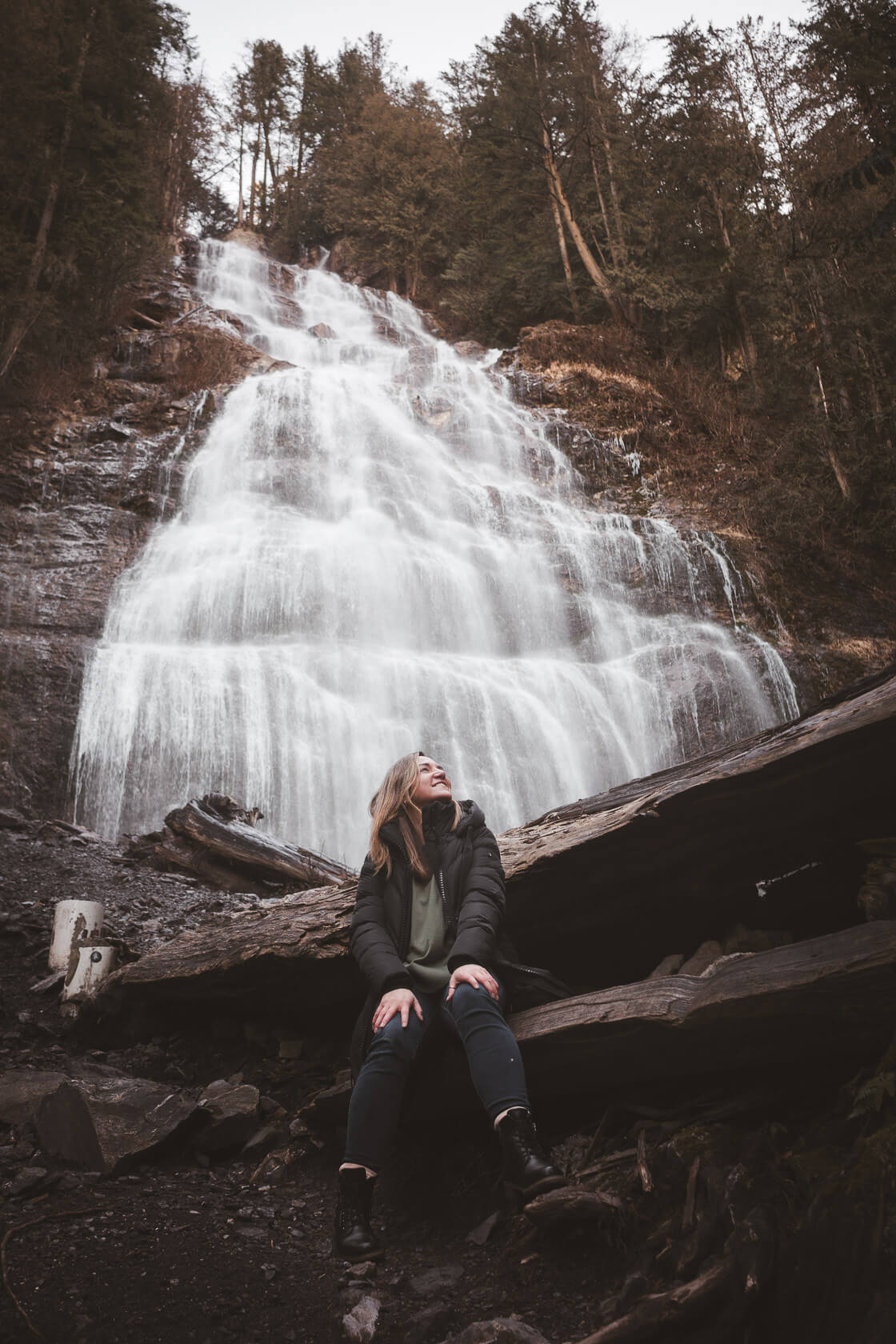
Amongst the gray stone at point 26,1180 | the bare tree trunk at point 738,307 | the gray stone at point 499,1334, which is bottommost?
the gray stone at point 499,1334

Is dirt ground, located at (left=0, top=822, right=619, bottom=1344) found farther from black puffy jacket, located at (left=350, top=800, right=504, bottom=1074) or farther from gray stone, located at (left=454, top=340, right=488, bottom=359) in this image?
gray stone, located at (left=454, top=340, right=488, bottom=359)

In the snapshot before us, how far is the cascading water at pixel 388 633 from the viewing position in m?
8.81

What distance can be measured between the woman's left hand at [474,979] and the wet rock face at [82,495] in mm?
6603

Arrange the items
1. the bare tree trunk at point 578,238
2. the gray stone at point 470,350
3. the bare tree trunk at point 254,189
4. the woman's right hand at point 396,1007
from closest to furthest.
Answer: the woman's right hand at point 396,1007 < the bare tree trunk at point 578,238 < the gray stone at point 470,350 < the bare tree trunk at point 254,189

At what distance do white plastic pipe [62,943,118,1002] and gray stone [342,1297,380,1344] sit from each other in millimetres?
2434

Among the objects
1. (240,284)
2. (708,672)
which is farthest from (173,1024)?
(240,284)

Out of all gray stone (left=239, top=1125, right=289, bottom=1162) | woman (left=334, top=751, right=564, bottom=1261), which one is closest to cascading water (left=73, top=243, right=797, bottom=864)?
gray stone (left=239, top=1125, right=289, bottom=1162)

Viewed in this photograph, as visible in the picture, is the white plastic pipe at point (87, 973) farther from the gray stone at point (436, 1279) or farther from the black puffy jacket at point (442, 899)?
the gray stone at point (436, 1279)

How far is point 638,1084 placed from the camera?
2.59 metres

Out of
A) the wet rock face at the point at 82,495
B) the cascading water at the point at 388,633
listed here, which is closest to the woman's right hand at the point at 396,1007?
the cascading water at the point at 388,633

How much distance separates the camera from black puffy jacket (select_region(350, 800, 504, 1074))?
281cm

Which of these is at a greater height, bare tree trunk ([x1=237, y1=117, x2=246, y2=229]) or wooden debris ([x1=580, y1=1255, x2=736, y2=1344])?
bare tree trunk ([x1=237, y1=117, x2=246, y2=229])

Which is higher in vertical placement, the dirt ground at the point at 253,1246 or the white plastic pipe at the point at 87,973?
the white plastic pipe at the point at 87,973

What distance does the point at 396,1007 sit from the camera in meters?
2.70
